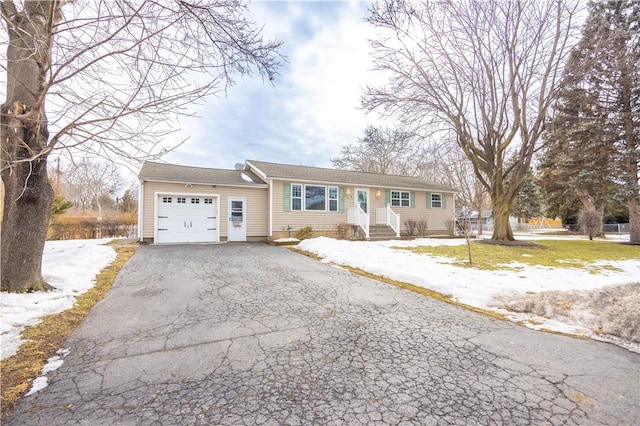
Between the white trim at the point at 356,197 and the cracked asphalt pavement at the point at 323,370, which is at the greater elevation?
the white trim at the point at 356,197

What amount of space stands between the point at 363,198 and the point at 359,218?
1.78 metres

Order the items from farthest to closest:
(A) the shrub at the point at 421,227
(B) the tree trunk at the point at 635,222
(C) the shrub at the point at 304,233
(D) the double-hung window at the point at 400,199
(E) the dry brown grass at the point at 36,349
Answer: (D) the double-hung window at the point at 400,199
(A) the shrub at the point at 421,227
(B) the tree trunk at the point at 635,222
(C) the shrub at the point at 304,233
(E) the dry brown grass at the point at 36,349

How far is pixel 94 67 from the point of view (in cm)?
355

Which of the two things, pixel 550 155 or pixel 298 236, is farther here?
pixel 550 155

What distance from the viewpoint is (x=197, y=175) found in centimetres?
1295

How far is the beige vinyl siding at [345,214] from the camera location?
1323cm

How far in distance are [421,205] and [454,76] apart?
7.20m

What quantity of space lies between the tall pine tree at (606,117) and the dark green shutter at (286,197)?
→ 1219 cm

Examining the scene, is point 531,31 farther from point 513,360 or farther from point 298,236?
point 513,360

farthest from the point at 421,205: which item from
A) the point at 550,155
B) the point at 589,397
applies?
the point at 589,397

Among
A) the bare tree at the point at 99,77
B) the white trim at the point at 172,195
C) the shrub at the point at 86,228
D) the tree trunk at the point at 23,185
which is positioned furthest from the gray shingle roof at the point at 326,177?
the tree trunk at the point at 23,185

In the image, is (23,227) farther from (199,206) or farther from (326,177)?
(326,177)

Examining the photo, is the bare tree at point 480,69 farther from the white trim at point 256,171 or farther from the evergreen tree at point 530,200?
the evergreen tree at point 530,200

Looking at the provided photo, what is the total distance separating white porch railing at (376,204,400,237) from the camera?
14.7m
